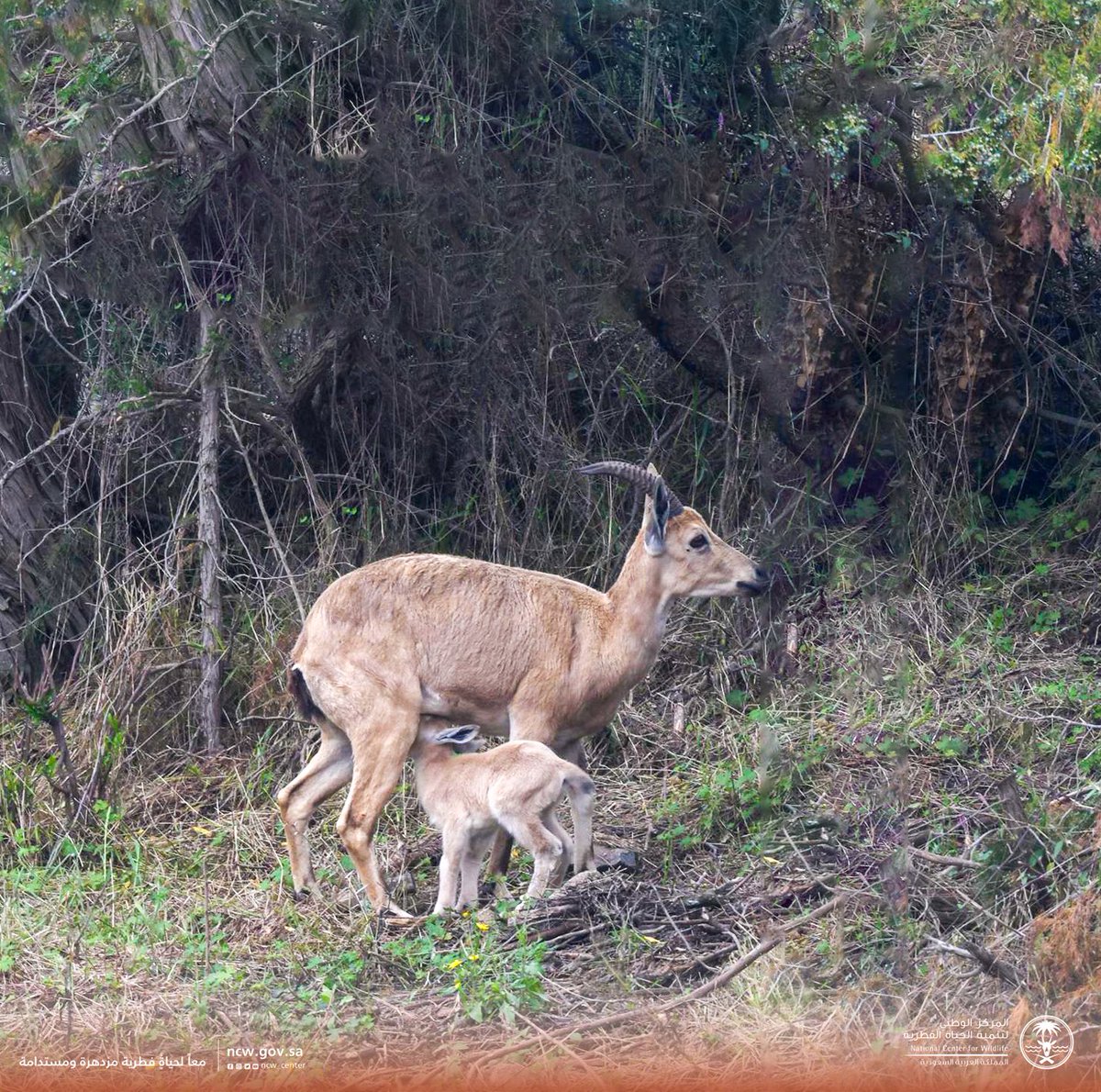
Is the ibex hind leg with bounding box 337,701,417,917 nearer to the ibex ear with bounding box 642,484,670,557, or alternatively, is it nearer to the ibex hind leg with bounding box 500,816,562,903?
the ibex hind leg with bounding box 500,816,562,903

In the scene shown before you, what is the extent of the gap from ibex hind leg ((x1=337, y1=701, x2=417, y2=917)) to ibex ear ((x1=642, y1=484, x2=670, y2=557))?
5.69ft

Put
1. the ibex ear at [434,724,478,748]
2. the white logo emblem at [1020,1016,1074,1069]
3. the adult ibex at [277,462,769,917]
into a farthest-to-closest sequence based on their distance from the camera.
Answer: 1. the adult ibex at [277,462,769,917]
2. the ibex ear at [434,724,478,748]
3. the white logo emblem at [1020,1016,1074,1069]

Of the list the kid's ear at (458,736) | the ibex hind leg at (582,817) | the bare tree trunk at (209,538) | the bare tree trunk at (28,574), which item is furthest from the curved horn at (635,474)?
the bare tree trunk at (28,574)

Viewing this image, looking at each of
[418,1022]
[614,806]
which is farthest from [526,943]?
[614,806]

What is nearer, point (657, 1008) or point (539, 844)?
point (657, 1008)

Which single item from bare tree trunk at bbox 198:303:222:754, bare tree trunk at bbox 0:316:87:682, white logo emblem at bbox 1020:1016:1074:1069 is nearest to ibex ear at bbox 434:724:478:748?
bare tree trunk at bbox 198:303:222:754

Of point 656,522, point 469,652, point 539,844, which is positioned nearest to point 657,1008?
point 539,844

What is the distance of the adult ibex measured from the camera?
8.48 metres

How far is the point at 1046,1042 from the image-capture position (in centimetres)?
568

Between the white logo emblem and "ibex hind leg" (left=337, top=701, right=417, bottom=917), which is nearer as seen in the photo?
the white logo emblem

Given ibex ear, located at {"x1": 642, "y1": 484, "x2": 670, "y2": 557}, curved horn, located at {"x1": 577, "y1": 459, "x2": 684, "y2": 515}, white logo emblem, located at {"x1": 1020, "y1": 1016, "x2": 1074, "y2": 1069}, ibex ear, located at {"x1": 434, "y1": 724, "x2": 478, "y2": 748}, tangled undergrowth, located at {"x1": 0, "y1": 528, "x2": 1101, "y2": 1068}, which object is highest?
curved horn, located at {"x1": 577, "y1": 459, "x2": 684, "y2": 515}

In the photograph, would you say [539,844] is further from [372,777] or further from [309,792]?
[309,792]

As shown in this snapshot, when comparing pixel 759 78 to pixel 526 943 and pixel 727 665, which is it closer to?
pixel 727 665

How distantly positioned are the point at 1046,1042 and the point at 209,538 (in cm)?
669
